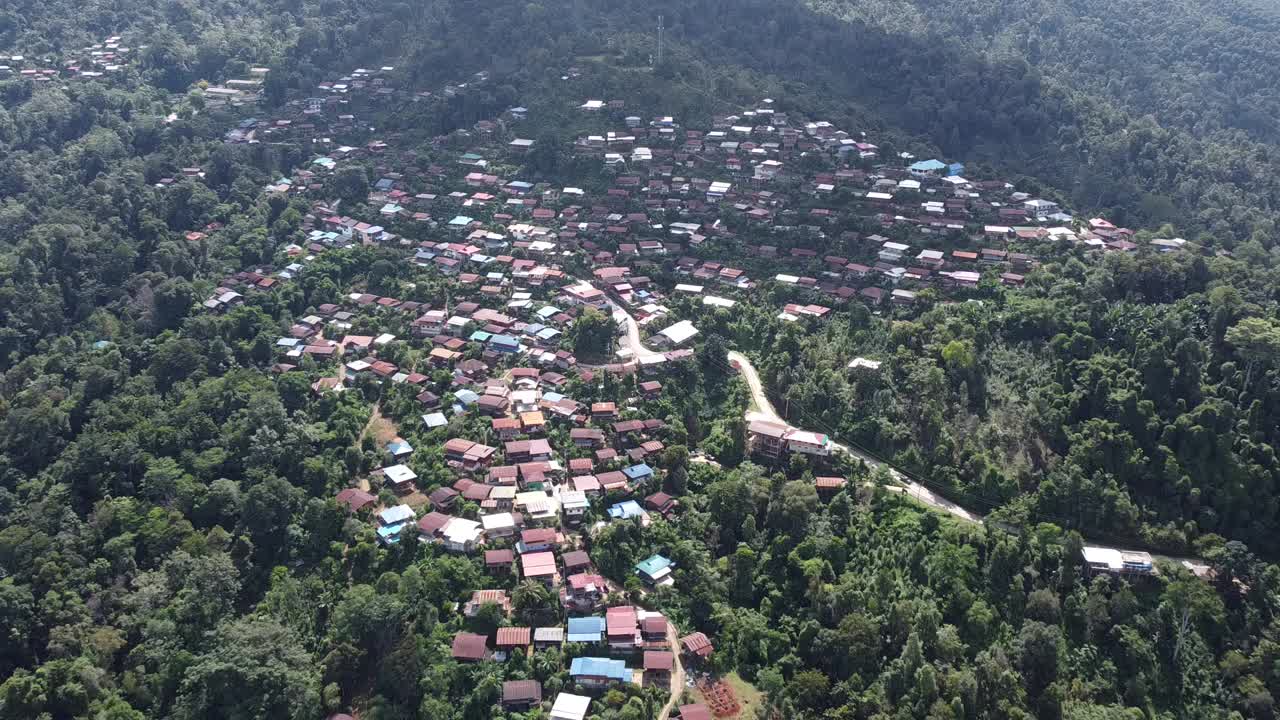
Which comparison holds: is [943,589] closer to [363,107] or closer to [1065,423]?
[1065,423]

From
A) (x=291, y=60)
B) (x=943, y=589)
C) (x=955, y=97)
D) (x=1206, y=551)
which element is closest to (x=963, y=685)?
(x=943, y=589)

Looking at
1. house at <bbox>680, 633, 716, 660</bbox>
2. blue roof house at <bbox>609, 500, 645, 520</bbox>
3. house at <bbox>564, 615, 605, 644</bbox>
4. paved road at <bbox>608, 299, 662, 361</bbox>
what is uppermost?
paved road at <bbox>608, 299, 662, 361</bbox>

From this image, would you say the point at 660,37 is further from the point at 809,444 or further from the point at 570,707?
the point at 570,707

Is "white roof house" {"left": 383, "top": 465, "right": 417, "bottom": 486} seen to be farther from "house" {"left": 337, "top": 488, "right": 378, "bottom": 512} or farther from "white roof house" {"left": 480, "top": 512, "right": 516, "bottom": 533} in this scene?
"white roof house" {"left": 480, "top": 512, "right": 516, "bottom": 533}

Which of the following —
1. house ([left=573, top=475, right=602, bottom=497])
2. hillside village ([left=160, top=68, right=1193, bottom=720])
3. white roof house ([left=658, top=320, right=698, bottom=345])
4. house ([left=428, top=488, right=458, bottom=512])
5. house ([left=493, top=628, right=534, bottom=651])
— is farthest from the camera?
white roof house ([left=658, top=320, right=698, bottom=345])

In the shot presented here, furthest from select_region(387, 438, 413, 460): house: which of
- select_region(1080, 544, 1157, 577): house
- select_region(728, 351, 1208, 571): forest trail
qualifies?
select_region(1080, 544, 1157, 577): house
